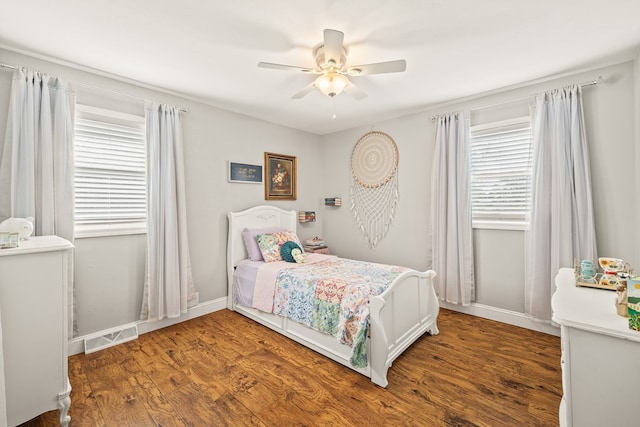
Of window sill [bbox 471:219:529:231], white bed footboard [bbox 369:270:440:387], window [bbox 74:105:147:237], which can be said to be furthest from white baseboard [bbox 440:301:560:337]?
window [bbox 74:105:147:237]

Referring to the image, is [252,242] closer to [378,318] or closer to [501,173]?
[378,318]

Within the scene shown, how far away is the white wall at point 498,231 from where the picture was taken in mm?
2467

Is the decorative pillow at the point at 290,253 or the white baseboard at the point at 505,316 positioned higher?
the decorative pillow at the point at 290,253

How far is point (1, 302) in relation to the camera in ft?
4.82

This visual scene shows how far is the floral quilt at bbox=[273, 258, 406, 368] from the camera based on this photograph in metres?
2.18

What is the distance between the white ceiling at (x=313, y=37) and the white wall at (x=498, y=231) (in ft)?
0.89

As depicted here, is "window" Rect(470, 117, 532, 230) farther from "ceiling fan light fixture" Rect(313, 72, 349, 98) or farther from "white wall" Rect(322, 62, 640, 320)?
"ceiling fan light fixture" Rect(313, 72, 349, 98)

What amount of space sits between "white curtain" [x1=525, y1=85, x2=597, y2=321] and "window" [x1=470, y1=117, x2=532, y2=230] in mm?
160

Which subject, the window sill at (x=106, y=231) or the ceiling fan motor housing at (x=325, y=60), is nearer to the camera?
the ceiling fan motor housing at (x=325, y=60)

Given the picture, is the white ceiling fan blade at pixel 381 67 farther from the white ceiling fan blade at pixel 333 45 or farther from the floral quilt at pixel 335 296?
the floral quilt at pixel 335 296

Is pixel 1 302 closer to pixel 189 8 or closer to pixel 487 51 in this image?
pixel 189 8

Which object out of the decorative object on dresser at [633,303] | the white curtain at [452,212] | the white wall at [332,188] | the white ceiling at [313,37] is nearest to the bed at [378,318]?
the white wall at [332,188]

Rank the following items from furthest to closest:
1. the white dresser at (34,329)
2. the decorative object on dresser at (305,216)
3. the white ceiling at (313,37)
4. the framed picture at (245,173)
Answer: the decorative object on dresser at (305,216)
the framed picture at (245,173)
the white ceiling at (313,37)
the white dresser at (34,329)

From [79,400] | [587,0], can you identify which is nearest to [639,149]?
[587,0]
